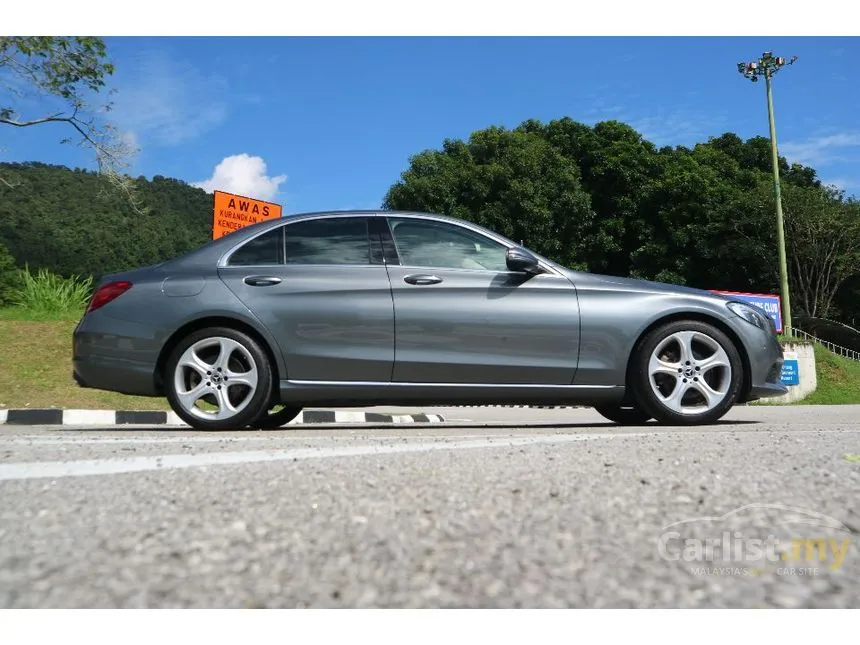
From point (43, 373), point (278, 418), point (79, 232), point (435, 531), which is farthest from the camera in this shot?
point (79, 232)

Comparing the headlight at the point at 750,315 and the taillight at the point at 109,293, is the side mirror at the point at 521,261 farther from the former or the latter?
the taillight at the point at 109,293

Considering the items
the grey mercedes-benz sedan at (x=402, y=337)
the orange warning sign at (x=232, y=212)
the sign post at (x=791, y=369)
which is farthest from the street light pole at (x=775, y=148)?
the grey mercedes-benz sedan at (x=402, y=337)

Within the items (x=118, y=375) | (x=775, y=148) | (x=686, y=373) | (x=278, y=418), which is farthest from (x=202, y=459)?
(x=775, y=148)

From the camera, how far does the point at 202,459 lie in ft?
9.62

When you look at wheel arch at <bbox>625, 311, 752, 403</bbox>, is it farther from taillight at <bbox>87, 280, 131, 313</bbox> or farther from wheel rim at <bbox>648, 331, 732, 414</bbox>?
taillight at <bbox>87, 280, 131, 313</bbox>

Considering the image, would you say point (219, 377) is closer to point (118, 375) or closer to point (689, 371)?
point (118, 375)

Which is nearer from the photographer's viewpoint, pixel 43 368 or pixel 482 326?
pixel 482 326

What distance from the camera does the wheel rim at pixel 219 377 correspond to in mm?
4895

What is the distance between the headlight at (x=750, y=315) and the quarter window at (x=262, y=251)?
301 cm

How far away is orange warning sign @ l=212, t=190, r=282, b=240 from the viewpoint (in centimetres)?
1285

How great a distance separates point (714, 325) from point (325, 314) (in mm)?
2547

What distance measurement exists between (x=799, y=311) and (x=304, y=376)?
113 ft

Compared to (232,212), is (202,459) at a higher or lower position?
lower
